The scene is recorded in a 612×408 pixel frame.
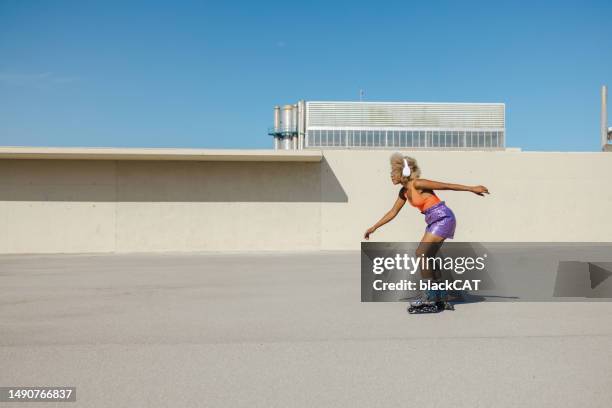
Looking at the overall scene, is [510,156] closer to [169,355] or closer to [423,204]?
[423,204]

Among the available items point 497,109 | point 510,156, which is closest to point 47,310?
point 510,156

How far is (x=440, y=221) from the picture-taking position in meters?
6.66

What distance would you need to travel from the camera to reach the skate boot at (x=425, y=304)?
671 cm

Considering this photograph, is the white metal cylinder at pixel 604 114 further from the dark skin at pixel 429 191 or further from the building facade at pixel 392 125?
the dark skin at pixel 429 191

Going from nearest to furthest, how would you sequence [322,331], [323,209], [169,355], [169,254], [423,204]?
[169,355]
[322,331]
[423,204]
[169,254]
[323,209]

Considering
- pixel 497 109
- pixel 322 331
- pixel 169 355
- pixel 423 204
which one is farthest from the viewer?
pixel 497 109

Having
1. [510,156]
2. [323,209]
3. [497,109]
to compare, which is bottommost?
[323,209]

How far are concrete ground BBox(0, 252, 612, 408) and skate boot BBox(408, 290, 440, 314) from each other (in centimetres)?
14

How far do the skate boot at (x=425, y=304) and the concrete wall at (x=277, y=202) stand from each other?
10896mm

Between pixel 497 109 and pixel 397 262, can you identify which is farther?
pixel 497 109

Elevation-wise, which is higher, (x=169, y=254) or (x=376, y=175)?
(x=376, y=175)

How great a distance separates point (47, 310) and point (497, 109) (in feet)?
202

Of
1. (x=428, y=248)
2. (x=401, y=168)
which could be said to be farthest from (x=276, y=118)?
(x=428, y=248)

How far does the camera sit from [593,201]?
18.2 metres
